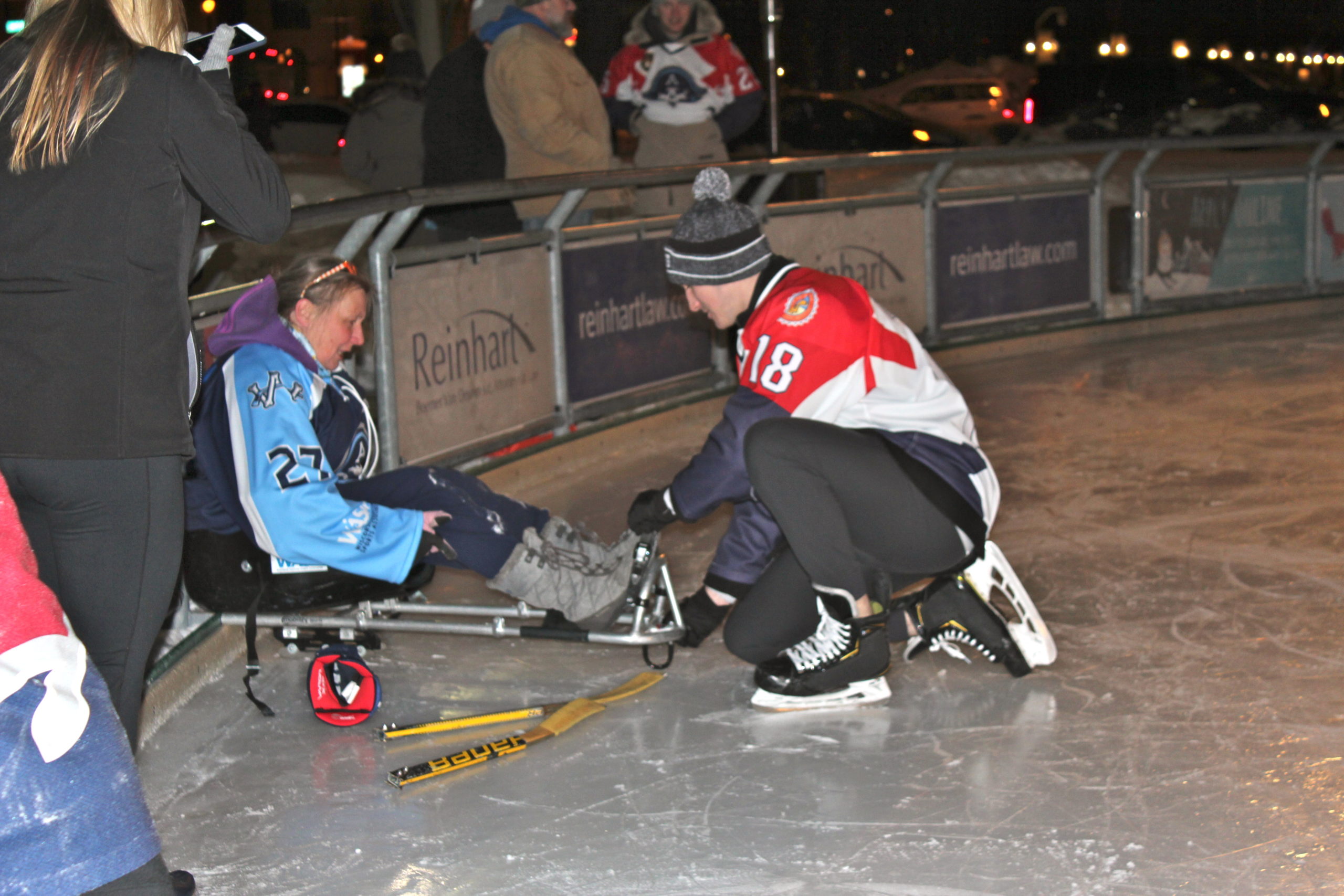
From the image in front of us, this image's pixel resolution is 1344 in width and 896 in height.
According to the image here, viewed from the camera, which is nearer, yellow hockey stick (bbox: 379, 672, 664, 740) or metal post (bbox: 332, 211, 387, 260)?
yellow hockey stick (bbox: 379, 672, 664, 740)

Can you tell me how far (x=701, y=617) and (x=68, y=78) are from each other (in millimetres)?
1853

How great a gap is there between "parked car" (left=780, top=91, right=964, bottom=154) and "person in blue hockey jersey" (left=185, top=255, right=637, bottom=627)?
524 inches

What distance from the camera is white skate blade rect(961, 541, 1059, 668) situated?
Answer: 300 cm

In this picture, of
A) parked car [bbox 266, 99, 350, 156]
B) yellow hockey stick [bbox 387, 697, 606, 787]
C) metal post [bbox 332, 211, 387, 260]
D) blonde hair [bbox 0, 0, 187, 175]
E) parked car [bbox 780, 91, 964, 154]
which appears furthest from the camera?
parked car [bbox 780, 91, 964, 154]

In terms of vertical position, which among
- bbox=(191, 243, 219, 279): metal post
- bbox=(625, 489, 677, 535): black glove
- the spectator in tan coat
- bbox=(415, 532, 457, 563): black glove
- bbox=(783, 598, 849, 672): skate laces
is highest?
the spectator in tan coat

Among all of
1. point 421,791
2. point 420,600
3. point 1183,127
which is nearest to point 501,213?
point 420,600

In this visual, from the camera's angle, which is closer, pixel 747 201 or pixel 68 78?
pixel 68 78

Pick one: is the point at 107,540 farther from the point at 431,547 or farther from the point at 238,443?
the point at 431,547

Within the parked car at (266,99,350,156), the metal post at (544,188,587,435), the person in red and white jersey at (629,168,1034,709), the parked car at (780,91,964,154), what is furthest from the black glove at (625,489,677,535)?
the parked car at (780,91,964,154)

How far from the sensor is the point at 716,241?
2834mm

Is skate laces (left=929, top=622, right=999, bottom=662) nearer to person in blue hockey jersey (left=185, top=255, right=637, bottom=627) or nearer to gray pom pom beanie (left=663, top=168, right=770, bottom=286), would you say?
person in blue hockey jersey (left=185, top=255, right=637, bottom=627)

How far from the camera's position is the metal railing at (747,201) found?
4105mm

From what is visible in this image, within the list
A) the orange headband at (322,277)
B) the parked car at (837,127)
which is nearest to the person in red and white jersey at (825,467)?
the orange headband at (322,277)

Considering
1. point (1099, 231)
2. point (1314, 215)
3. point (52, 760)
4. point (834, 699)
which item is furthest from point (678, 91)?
point (52, 760)
